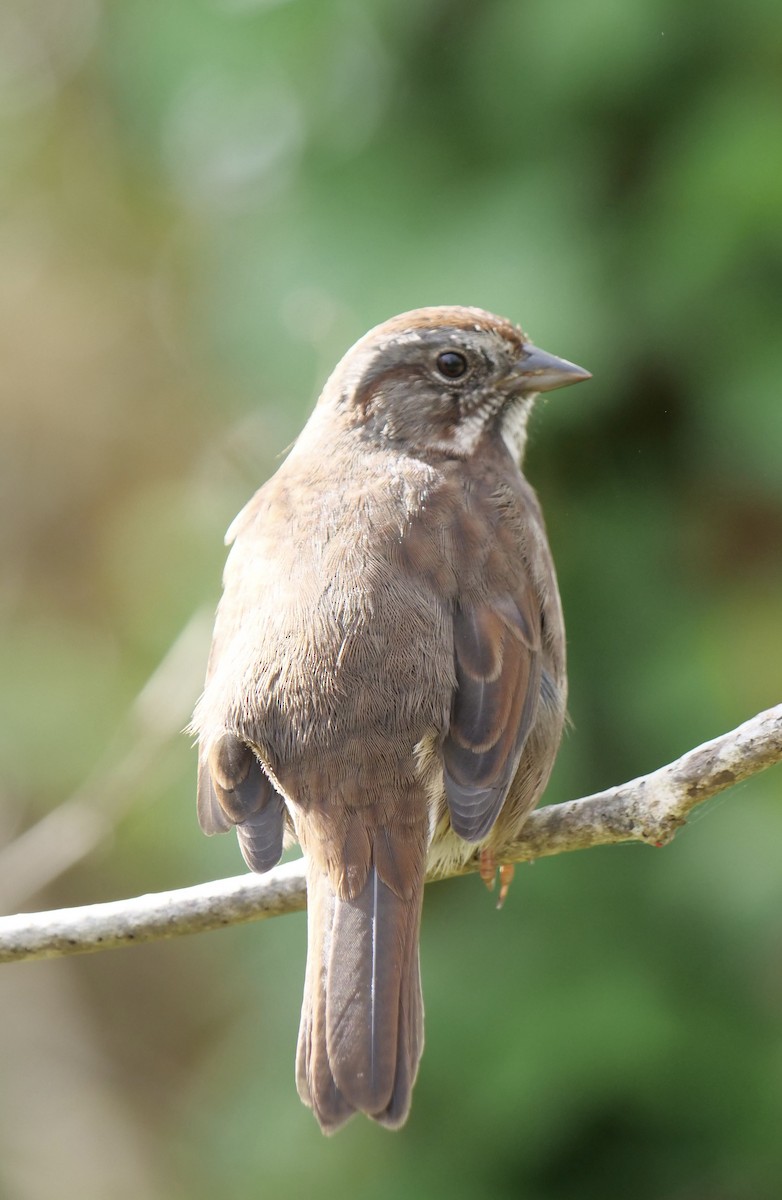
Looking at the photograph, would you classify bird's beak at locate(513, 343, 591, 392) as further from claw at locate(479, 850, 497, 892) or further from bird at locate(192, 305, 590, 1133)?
claw at locate(479, 850, 497, 892)

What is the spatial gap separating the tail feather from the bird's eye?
1.46 meters

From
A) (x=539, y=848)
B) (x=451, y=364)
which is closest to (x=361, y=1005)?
(x=539, y=848)

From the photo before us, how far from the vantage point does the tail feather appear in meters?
3.12

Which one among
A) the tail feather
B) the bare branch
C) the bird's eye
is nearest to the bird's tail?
the tail feather

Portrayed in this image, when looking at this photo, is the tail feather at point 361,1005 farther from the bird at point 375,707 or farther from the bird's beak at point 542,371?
the bird's beak at point 542,371

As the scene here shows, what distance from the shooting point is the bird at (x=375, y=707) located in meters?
3.24

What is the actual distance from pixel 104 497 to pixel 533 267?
9.27ft

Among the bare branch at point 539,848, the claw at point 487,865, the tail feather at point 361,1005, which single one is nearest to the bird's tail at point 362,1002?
the tail feather at point 361,1005

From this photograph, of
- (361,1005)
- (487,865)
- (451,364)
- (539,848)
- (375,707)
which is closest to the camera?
(361,1005)

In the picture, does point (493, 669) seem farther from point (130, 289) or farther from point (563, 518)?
point (130, 289)

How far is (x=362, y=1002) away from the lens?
320cm

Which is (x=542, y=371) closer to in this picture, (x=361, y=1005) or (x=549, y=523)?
(x=549, y=523)

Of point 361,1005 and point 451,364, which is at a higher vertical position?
point 451,364

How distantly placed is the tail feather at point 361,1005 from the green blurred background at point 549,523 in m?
1.46
